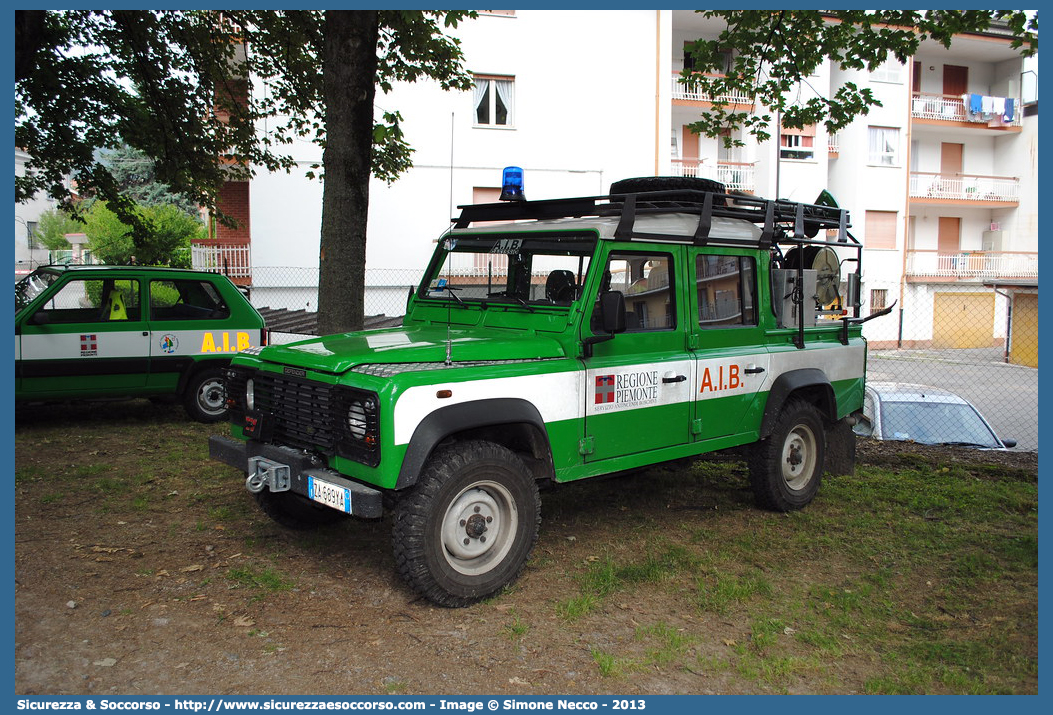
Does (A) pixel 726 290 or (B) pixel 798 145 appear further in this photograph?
(B) pixel 798 145

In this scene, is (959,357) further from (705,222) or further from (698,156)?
(705,222)

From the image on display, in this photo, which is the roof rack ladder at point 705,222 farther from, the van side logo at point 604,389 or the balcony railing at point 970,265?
the balcony railing at point 970,265

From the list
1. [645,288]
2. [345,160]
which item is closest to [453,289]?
[645,288]

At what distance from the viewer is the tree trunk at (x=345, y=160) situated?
7266 mm

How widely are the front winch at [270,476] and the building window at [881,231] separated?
28.2 m

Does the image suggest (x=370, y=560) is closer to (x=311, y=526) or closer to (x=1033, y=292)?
(x=311, y=526)

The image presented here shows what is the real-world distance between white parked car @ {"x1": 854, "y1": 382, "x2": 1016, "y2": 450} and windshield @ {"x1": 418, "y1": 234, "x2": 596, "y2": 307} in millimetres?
5028

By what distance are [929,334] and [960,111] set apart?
29.1 feet

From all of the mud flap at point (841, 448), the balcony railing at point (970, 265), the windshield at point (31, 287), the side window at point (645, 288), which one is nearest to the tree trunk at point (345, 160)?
the side window at point (645, 288)

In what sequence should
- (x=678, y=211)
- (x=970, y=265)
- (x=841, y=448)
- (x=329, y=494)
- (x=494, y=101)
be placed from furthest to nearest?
(x=970, y=265)
(x=494, y=101)
(x=841, y=448)
(x=678, y=211)
(x=329, y=494)

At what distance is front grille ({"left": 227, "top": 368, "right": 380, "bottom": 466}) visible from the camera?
4215 millimetres

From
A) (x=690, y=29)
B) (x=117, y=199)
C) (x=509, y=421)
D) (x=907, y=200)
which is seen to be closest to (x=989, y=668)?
(x=509, y=421)

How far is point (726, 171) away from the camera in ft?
84.9
